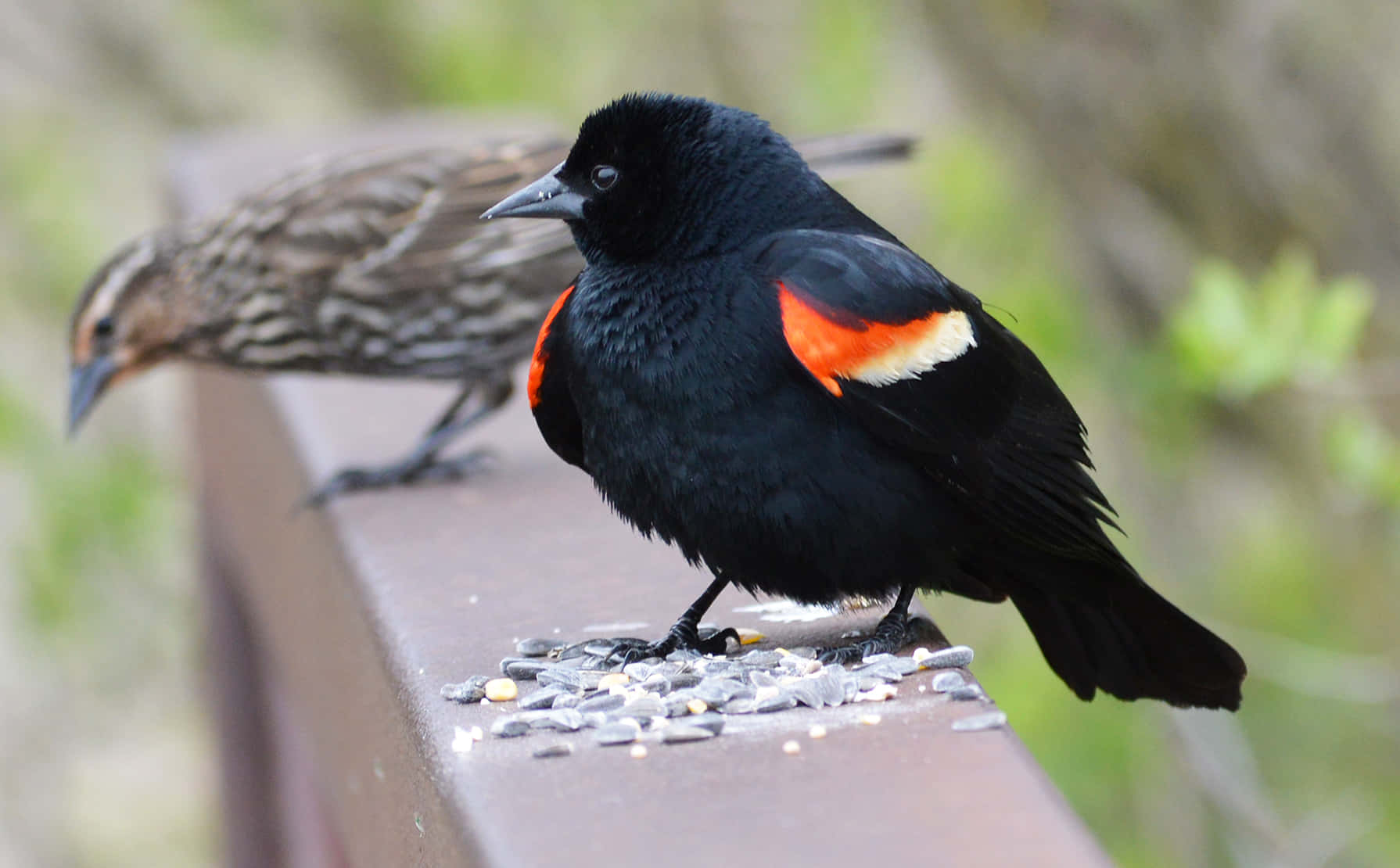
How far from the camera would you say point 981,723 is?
1.86 metres

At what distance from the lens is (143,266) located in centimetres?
420

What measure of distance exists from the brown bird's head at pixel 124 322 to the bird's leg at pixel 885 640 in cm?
227

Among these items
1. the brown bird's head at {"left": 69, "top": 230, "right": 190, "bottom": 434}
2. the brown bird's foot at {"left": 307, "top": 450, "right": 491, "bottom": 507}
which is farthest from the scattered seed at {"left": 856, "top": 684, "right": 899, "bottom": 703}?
the brown bird's head at {"left": 69, "top": 230, "right": 190, "bottom": 434}

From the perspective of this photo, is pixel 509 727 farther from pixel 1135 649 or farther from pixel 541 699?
pixel 1135 649

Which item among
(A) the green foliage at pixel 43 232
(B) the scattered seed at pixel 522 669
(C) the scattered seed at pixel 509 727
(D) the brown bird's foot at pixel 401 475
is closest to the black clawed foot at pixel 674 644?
(B) the scattered seed at pixel 522 669

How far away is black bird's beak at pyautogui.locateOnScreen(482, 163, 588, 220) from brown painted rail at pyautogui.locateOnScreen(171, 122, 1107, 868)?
20.5 inches

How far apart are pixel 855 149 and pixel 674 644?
1941 mm

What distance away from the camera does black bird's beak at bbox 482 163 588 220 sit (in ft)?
8.98

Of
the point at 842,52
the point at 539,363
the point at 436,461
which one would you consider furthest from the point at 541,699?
the point at 842,52

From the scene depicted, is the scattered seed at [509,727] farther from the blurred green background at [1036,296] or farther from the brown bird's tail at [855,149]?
the brown bird's tail at [855,149]

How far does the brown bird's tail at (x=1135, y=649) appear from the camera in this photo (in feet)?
8.51

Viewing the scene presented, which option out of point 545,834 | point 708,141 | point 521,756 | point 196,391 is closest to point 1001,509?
point 708,141

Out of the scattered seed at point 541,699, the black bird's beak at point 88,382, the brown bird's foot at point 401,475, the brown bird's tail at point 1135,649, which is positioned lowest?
the black bird's beak at point 88,382

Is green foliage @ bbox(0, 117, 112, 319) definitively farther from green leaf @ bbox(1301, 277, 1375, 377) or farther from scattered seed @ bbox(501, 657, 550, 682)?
scattered seed @ bbox(501, 657, 550, 682)
